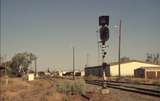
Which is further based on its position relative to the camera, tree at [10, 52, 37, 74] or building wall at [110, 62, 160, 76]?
tree at [10, 52, 37, 74]

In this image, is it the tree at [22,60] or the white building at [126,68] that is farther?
the tree at [22,60]

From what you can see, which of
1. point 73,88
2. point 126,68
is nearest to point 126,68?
point 126,68

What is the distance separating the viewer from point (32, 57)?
14725 centimetres

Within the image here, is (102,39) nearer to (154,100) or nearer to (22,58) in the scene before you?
(154,100)

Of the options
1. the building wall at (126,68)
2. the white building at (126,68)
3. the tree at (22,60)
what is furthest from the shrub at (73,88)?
the tree at (22,60)

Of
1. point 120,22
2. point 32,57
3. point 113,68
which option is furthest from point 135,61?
point 32,57

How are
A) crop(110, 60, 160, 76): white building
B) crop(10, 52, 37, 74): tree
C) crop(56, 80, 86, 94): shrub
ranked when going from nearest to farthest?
crop(56, 80, 86, 94): shrub → crop(110, 60, 160, 76): white building → crop(10, 52, 37, 74): tree

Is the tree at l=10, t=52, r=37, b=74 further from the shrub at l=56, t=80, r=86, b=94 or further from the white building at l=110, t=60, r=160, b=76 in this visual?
the shrub at l=56, t=80, r=86, b=94

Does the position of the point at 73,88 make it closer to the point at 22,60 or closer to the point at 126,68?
the point at 126,68

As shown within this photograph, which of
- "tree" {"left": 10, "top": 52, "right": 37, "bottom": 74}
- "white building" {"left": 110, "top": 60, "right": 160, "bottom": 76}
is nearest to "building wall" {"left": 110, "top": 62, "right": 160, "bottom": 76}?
"white building" {"left": 110, "top": 60, "right": 160, "bottom": 76}

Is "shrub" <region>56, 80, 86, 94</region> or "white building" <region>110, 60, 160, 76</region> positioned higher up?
"white building" <region>110, 60, 160, 76</region>

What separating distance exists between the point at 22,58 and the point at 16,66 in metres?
4.93

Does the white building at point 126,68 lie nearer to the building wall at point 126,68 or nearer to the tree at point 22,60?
the building wall at point 126,68

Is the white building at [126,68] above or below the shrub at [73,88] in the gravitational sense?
above
